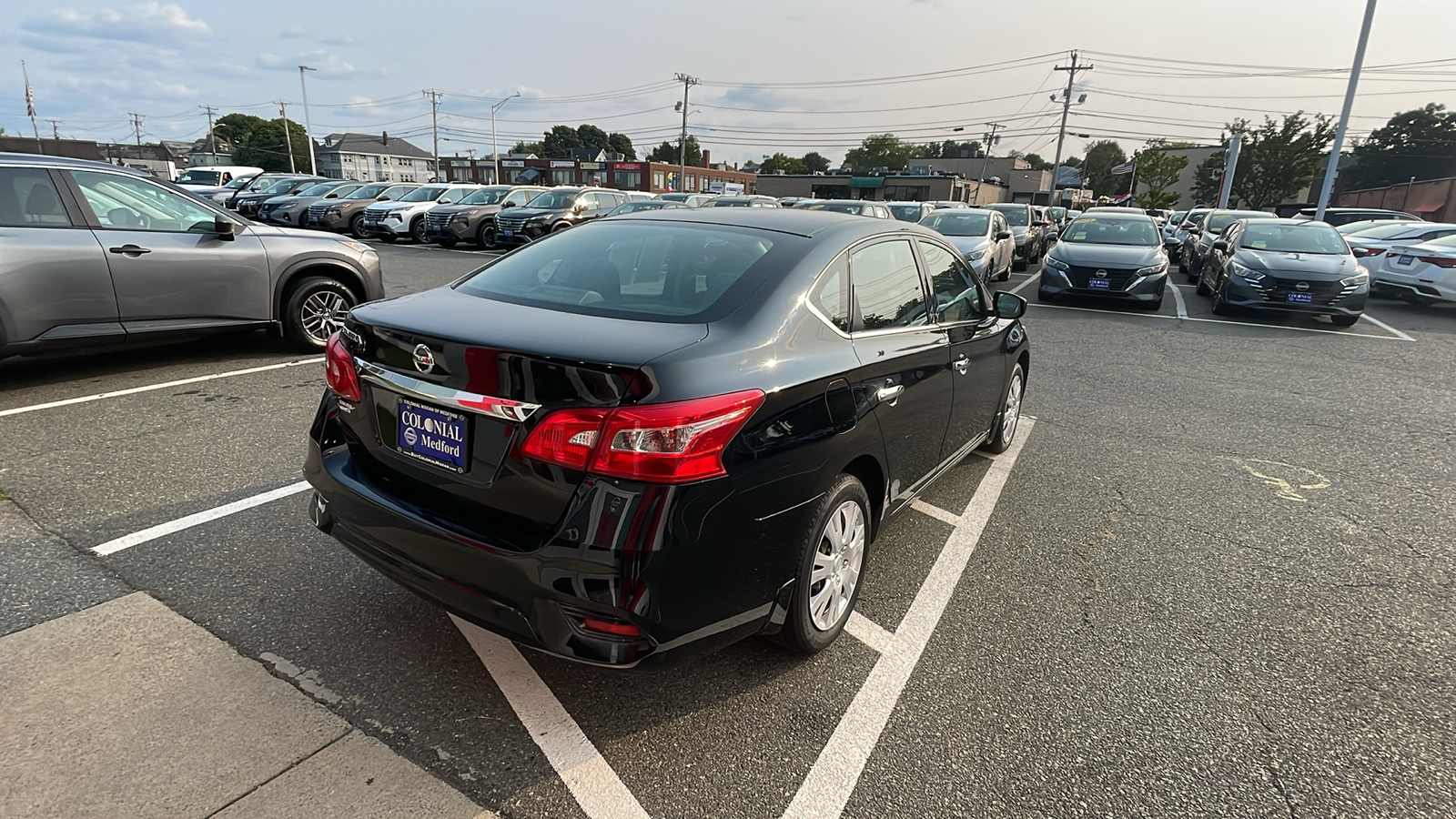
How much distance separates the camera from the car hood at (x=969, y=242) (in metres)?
13.1

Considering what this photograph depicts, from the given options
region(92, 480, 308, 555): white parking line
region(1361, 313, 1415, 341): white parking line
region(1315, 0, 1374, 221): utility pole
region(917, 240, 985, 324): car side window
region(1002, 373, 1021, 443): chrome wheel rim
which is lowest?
region(92, 480, 308, 555): white parking line

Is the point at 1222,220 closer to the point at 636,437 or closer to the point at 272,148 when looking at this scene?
the point at 636,437

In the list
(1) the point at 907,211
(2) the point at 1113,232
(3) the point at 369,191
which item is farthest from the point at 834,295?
(3) the point at 369,191

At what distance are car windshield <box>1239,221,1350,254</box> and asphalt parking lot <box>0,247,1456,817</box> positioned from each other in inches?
319

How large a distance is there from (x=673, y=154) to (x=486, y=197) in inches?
4496

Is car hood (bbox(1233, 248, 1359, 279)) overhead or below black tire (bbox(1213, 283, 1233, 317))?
overhead

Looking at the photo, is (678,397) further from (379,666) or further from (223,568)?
(223,568)

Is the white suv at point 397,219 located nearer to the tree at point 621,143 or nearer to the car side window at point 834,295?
the car side window at point 834,295

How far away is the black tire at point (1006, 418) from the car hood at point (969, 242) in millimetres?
8283

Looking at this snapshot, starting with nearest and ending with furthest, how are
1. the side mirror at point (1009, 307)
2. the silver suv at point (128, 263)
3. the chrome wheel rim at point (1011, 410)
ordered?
the side mirror at point (1009, 307) < the chrome wheel rim at point (1011, 410) < the silver suv at point (128, 263)

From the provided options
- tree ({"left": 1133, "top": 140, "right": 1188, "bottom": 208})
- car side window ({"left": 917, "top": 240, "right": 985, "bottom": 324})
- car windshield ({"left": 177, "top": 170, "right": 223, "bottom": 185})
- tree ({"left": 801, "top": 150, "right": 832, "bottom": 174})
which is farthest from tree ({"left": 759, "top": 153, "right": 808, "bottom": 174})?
car side window ({"left": 917, "top": 240, "right": 985, "bottom": 324})

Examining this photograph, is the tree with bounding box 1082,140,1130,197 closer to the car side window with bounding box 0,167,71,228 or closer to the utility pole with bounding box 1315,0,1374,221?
the utility pole with bounding box 1315,0,1374,221

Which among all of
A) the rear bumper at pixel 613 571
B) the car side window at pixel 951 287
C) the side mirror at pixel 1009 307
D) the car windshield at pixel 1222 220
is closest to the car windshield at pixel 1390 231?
the car windshield at pixel 1222 220

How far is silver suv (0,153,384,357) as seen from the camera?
5219 millimetres
